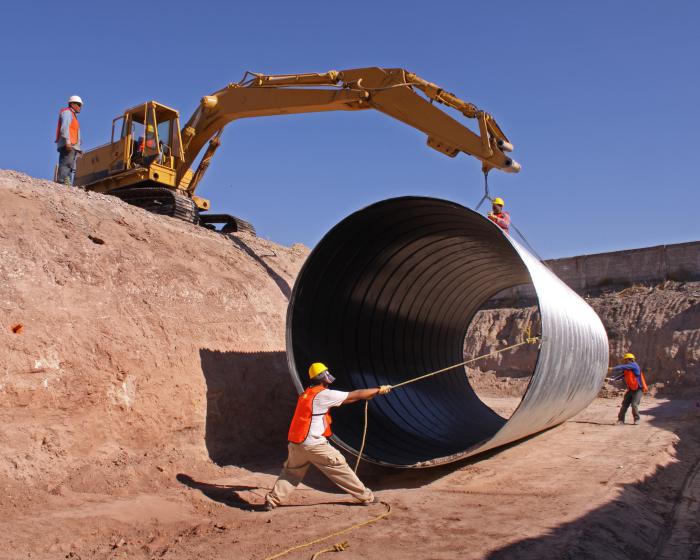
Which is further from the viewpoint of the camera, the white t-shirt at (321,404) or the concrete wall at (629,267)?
the concrete wall at (629,267)

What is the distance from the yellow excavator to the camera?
1085 centimetres

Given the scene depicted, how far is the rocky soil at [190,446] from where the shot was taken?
19.1 feet

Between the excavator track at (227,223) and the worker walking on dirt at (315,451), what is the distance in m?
6.95

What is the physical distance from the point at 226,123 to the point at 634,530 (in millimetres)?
10341

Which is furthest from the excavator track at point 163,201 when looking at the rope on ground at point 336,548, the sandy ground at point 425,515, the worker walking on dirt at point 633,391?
the worker walking on dirt at point 633,391

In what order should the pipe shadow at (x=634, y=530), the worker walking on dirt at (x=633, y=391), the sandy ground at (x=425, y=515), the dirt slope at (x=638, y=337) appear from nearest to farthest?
1. the pipe shadow at (x=634, y=530)
2. the sandy ground at (x=425, y=515)
3. the worker walking on dirt at (x=633, y=391)
4. the dirt slope at (x=638, y=337)

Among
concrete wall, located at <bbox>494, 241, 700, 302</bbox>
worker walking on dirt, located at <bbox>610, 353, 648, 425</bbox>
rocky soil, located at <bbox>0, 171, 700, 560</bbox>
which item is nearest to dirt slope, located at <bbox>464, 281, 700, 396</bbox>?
concrete wall, located at <bbox>494, 241, 700, 302</bbox>

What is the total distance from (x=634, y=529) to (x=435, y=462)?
229cm

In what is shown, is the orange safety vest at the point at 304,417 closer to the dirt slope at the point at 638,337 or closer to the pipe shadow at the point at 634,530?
the pipe shadow at the point at 634,530

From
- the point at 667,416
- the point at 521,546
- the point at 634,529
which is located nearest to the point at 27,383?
the point at 521,546

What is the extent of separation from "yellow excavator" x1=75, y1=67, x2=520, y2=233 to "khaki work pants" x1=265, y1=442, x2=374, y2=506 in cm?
551

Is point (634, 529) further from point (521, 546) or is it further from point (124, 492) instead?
point (124, 492)

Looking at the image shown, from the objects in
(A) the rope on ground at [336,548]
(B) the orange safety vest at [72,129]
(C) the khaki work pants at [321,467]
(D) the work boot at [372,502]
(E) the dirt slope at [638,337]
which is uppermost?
(B) the orange safety vest at [72,129]

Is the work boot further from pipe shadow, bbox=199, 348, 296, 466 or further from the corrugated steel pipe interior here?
pipe shadow, bbox=199, 348, 296, 466
